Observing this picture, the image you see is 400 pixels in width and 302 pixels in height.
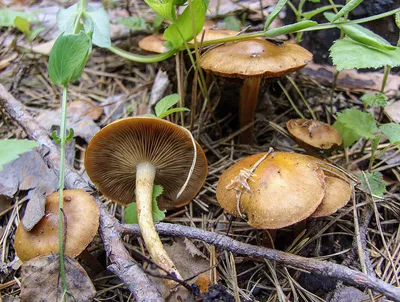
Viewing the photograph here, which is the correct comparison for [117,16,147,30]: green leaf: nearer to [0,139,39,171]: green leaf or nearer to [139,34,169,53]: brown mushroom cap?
[139,34,169,53]: brown mushroom cap

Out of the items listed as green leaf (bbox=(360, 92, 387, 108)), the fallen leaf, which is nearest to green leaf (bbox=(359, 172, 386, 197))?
green leaf (bbox=(360, 92, 387, 108))

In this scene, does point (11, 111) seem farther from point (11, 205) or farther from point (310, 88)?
point (310, 88)

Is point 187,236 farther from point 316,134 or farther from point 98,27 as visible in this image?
point 98,27

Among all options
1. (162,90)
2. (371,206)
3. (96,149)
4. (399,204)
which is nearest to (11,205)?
Result: (96,149)

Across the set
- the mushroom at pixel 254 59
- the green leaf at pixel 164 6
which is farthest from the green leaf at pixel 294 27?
the green leaf at pixel 164 6

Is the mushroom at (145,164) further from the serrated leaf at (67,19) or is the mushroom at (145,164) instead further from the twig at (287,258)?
the serrated leaf at (67,19)

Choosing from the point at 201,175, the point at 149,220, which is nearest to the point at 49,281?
the point at 149,220
